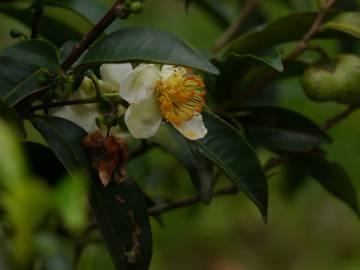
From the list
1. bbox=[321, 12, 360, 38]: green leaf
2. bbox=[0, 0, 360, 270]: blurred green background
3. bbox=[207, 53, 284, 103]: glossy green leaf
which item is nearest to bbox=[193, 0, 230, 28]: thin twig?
bbox=[0, 0, 360, 270]: blurred green background

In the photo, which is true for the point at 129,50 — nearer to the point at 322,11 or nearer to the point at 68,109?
the point at 68,109

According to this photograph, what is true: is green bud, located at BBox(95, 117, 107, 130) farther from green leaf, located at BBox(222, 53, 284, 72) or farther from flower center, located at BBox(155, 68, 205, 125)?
green leaf, located at BBox(222, 53, 284, 72)

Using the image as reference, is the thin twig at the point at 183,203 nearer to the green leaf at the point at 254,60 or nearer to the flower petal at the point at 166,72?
the green leaf at the point at 254,60

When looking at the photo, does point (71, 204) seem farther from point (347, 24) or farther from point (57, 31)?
point (57, 31)

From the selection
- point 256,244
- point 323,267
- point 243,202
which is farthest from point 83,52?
point 256,244

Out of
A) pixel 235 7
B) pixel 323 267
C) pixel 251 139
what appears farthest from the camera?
pixel 323 267

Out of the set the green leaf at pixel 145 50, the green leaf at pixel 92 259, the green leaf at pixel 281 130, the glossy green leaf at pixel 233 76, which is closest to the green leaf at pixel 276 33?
the glossy green leaf at pixel 233 76
